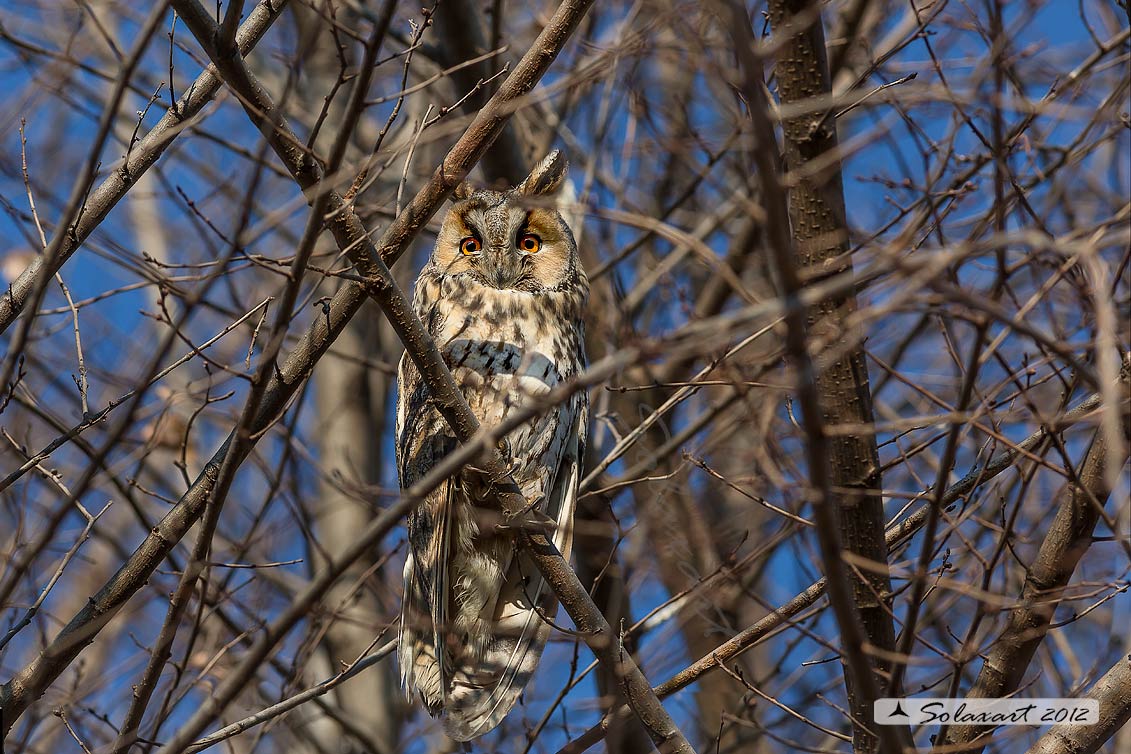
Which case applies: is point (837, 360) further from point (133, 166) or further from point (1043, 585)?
point (133, 166)

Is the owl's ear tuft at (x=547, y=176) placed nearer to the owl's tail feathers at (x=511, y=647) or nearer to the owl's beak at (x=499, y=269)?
the owl's beak at (x=499, y=269)

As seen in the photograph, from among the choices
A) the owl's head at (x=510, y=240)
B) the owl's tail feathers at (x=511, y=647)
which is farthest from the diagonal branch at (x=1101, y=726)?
the owl's head at (x=510, y=240)

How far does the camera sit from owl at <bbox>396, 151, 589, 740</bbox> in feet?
11.2

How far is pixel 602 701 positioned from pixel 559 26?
161 centimetres

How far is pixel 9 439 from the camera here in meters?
2.88

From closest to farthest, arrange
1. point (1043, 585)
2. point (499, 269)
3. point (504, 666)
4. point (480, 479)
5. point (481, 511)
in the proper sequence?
point (1043, 585) → point (480, 479) → point (481, 511) → point (504, 666) → point (499, 269)

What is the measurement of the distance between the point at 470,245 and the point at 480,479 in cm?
101

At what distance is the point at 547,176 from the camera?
387 cm

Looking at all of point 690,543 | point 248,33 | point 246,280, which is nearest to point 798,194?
point 248,33

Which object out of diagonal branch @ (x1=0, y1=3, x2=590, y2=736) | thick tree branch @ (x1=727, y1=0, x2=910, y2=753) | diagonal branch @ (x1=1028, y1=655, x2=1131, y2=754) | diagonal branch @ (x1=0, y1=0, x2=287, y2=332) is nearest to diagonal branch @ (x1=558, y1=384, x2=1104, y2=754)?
thick tree branch @ (x1=727, y1=0, x2=910, y2=753)

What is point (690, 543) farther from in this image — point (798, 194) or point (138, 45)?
A: point (138, 45)

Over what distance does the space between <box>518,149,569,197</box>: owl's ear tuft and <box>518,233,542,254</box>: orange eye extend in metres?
0.17

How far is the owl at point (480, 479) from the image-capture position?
3.42 meters

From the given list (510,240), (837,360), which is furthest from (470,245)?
Answer: (837,360)
